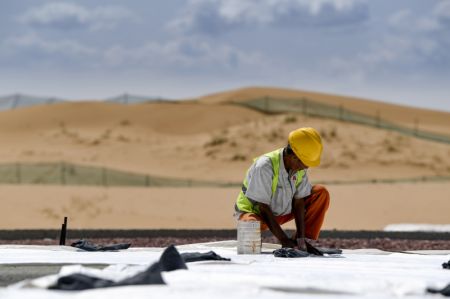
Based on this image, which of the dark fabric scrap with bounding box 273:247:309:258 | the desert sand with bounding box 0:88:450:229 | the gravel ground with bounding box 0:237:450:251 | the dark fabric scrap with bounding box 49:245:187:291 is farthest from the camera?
the desert sand with bounding box 0:88:450:229

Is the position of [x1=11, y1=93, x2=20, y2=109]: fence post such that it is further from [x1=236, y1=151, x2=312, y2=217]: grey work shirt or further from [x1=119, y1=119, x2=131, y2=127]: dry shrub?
[x1=236, y1=151, x2=312, y2=217]: grey work shirt

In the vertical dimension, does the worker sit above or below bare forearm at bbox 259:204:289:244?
above

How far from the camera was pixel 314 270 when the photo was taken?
23.5ft

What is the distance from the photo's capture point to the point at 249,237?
867 cm

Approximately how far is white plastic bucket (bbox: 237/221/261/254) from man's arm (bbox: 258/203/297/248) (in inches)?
5.3

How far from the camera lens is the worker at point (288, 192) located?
858 cm

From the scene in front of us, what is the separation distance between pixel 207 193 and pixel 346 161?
45.4ft

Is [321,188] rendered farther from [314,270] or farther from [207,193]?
[207,193]

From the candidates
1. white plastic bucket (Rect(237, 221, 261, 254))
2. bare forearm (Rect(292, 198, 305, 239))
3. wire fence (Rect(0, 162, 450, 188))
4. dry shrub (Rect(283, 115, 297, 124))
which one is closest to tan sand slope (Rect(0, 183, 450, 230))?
wire fence (Rect(0, 162, 450, 188))

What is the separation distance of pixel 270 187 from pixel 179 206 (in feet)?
63.3

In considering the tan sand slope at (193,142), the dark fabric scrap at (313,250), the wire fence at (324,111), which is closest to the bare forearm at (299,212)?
the dark fabric scrap at (313,250)

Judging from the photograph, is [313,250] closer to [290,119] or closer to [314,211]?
[314,211]

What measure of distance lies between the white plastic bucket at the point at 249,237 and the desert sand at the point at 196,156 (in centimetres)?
1533

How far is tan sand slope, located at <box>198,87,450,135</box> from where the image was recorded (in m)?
62.2
